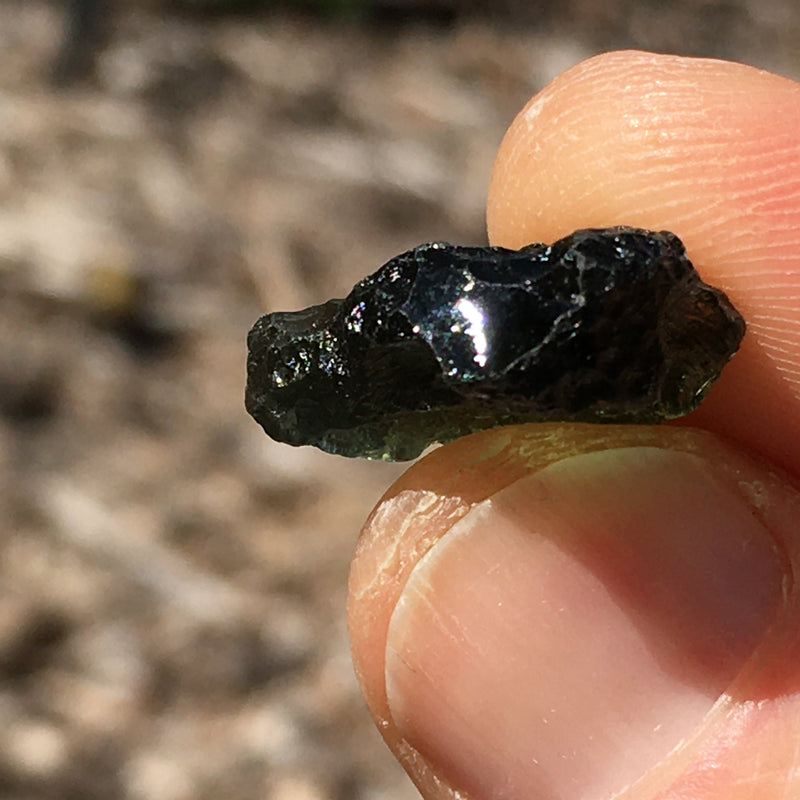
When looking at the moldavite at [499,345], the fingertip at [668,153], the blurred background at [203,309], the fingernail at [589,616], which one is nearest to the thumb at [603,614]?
the fingernail at [589,616]

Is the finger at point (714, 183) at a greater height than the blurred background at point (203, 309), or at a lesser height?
greater

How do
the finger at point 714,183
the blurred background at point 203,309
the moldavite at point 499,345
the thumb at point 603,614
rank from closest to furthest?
the moldavite at point 499,345, the thumb at point 603,614, the finger at point 714,183, the blurred background at point 203,309

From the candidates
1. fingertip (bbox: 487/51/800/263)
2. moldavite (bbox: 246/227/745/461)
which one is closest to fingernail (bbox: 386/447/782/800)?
moldavite (bbox: 246/227/745/461)

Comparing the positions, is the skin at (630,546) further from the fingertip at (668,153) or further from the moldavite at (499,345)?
the moldavite at (499,345)

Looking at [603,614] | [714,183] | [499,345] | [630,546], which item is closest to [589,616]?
[603,614]

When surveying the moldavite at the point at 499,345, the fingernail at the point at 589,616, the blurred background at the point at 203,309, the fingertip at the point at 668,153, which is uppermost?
the fingertip at the point at 668,153

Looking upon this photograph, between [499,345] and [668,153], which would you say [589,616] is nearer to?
[499,345]

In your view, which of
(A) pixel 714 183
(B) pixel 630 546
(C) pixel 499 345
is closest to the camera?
(C) pixel 499 345

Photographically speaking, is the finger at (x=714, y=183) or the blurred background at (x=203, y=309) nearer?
the finger at (x=714, y=183)
